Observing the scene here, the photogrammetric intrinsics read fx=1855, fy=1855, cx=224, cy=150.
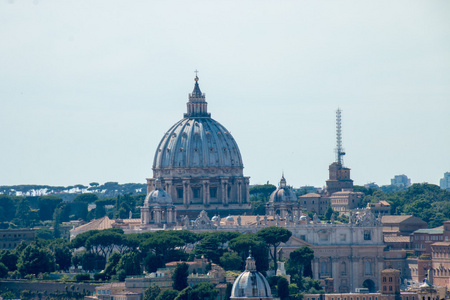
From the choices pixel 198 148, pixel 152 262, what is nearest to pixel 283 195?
pixel 198 148

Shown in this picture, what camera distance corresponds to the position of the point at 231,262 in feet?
487

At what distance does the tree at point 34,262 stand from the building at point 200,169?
4172 centimetres

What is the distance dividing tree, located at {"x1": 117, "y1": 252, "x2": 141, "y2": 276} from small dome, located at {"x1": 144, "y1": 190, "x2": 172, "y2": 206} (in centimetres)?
3145

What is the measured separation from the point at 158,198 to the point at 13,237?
1461cm

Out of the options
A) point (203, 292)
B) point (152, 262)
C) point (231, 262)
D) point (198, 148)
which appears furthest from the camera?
point (198, 148)

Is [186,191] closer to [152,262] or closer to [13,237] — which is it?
[13,237]

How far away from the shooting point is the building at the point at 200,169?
19438 cm

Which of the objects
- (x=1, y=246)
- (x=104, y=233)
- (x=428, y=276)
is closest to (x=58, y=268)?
(x=104, y=233)

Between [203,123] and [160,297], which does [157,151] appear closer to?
[203,123]

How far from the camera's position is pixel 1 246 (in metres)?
179

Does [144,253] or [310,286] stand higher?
[144,253]

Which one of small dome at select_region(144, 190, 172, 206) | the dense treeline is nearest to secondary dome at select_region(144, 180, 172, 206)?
small dome at select_region(144, 190, 172, 206)

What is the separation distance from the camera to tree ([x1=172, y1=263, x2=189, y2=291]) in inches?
5364

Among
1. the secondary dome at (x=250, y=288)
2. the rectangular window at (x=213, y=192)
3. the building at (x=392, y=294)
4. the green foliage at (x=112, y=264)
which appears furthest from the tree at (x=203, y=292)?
the rectangular window at (x=213, y=192)
